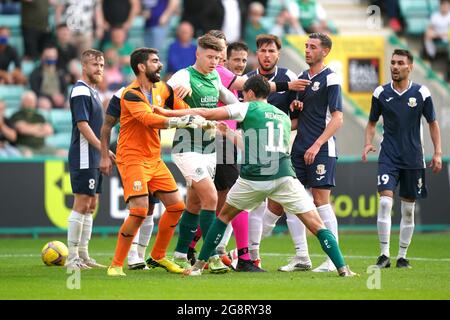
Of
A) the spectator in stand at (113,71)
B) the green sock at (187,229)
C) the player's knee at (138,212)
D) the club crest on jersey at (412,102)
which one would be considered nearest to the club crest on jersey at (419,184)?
the club crest on jersey at (412,102)

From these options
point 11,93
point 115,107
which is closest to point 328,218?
point 115,107

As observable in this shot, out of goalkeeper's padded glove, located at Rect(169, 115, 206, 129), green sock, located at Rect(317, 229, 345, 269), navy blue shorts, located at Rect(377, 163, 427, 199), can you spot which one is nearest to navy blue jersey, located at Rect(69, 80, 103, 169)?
goalkeeper's padded glove, located at Rect(169, 115, 206, 129)

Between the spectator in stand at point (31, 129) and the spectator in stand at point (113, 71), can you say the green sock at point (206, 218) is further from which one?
the spectator in stand at point (113, 71)

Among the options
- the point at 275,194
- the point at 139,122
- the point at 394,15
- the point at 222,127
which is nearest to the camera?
the point at 275,194

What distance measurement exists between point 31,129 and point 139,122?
343 inches

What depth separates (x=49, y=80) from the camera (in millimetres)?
20625

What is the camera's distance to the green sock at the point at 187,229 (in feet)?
39.4

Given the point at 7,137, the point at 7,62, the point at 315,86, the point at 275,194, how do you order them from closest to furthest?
1. the point at 275,194
2. the point at 315,86
3. the point at 7,137
4. the point at 7,62

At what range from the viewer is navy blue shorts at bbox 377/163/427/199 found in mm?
12805

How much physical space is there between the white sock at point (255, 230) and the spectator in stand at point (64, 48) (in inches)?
359

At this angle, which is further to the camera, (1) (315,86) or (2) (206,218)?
(1) (315,86)

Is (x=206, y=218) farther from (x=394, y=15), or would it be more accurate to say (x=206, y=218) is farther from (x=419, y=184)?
(x=394, y=15)

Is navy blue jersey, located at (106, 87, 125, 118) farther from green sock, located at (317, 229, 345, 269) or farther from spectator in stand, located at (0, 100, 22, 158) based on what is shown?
spectator in stand, located at (0, 100, 22, 158)

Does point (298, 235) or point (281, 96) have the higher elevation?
point (281, 96)
